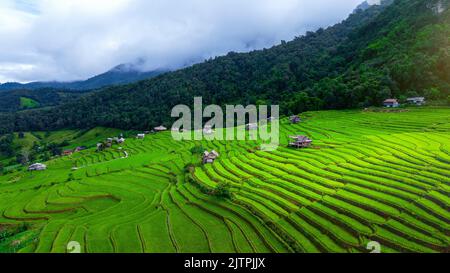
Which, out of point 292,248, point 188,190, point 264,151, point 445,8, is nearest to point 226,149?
point 264,151

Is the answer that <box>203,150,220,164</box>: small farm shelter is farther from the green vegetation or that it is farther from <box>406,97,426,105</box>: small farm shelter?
the green vegetation

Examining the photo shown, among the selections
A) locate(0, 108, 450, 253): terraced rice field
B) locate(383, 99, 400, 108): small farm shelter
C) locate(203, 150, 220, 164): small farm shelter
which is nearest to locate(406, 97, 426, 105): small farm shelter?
locate(383, 99, 400, 108): small farm shelter

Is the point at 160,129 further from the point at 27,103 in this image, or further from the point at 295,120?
the point at 27,103

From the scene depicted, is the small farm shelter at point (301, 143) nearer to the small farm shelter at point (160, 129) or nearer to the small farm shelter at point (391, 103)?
the small farm shelter at point (391, 103)

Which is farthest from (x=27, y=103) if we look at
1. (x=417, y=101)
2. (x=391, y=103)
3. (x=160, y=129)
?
(x=417, y=101)

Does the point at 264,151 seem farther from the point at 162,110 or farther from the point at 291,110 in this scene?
the point at 162,110
